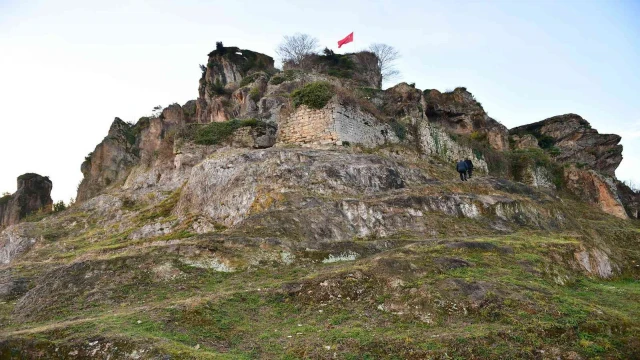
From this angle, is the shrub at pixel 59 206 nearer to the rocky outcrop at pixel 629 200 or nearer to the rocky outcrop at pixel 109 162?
the rocky outcrop at pixel 109 162

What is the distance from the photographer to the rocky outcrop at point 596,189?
37000 millimetres

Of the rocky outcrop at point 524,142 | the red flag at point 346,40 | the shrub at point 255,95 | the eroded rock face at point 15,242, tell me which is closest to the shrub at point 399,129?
the shrub at point 255,95

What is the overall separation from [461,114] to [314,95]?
25437mm

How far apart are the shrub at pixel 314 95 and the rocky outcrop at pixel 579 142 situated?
107ft

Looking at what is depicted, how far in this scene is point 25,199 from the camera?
52.9 metres

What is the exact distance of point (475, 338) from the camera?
28.6 feet

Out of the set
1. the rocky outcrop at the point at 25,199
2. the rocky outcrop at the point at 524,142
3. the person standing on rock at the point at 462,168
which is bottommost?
the person standing on rock at the point at 462,168

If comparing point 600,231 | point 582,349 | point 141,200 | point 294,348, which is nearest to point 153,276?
point 294,348

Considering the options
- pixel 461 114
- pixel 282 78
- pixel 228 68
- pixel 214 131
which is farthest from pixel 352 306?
pixel 228 68

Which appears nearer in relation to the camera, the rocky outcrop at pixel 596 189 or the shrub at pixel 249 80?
the rocky outcrop at pixel 596 189

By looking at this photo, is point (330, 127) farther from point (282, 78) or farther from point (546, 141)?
point (546, 141)

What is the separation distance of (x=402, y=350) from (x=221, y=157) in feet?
58.8

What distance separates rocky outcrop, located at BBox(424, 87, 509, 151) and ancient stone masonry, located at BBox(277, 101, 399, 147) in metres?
20.7

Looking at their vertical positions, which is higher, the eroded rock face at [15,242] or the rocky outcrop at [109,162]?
the rocky outcrop at [109,162]
